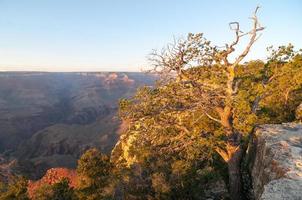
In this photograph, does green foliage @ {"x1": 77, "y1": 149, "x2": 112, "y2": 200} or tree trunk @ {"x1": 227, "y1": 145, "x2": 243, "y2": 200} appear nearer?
tree trunk @ {"x1": 227, "y1": 145, "x2": 243, "y2": 200}

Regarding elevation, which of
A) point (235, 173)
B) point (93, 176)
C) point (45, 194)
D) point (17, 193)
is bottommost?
point (17, 193)

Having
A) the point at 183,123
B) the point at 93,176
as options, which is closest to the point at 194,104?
the point at 183,123

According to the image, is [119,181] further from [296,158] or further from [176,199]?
[296,158]

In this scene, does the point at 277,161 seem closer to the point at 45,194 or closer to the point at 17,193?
the point at 45,194

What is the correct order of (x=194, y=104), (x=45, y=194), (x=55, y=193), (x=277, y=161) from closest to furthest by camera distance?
(x=277, y=161), (x=194, y=104), (x=45, y=194), (x=55, y=193)

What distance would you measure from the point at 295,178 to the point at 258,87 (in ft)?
27.2

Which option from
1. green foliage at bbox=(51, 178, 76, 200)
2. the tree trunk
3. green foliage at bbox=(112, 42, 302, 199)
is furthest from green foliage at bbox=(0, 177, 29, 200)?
the tree trunk

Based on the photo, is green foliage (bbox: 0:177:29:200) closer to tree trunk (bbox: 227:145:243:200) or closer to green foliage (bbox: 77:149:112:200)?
green foliage (bbox: 77:149:112:200)

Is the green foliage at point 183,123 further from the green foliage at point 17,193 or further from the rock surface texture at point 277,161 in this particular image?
the green foliage at point 17,193

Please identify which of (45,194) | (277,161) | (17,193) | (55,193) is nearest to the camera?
(277,161)

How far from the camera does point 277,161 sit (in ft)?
43.4

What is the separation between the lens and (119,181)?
25547 millimetres

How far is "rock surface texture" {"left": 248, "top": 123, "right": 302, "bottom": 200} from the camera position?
11180 millimetres

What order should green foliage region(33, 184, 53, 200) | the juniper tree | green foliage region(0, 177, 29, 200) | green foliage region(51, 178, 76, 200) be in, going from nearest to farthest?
the juniper tree → green foliage region(33, 184, 53, 200) → green foliage region(51, 178, 76, 200) → green foliage region(0, 177, 29, 200)
